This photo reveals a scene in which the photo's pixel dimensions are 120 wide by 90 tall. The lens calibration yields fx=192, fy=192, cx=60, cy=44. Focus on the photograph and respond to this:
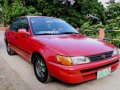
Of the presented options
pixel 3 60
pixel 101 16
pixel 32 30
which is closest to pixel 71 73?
pixel 32 30

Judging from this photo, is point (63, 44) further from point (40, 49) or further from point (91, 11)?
point (91, 11)

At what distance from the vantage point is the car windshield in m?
4.84

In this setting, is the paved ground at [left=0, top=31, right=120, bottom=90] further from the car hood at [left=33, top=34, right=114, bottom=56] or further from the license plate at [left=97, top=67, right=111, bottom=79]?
the car hood at [left=33, top=34, right=114, bottom=56]

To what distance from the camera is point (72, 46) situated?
12.7ft

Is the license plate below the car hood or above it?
below

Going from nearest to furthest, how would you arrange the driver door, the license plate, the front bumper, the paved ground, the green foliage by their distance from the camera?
the front bumper → the license plate → the paved ground → the driver door → the green foliage

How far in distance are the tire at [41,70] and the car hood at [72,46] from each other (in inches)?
16.4

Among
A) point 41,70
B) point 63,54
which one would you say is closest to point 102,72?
point 63,54

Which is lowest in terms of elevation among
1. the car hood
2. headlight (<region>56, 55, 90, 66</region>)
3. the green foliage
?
headlight (<region>56, 55, 90, 66</region>)

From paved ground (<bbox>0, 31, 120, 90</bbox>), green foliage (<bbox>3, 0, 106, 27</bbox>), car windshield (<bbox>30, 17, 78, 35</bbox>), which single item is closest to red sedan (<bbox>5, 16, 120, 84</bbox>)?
car windshield (<bbox>30, 17, 78, 35</bbox>)

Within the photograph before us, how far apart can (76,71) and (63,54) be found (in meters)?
0.40

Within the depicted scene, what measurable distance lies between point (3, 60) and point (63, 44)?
3.25m

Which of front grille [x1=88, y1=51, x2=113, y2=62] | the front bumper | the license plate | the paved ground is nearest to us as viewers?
the front bumper

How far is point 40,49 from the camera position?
4.11 m
